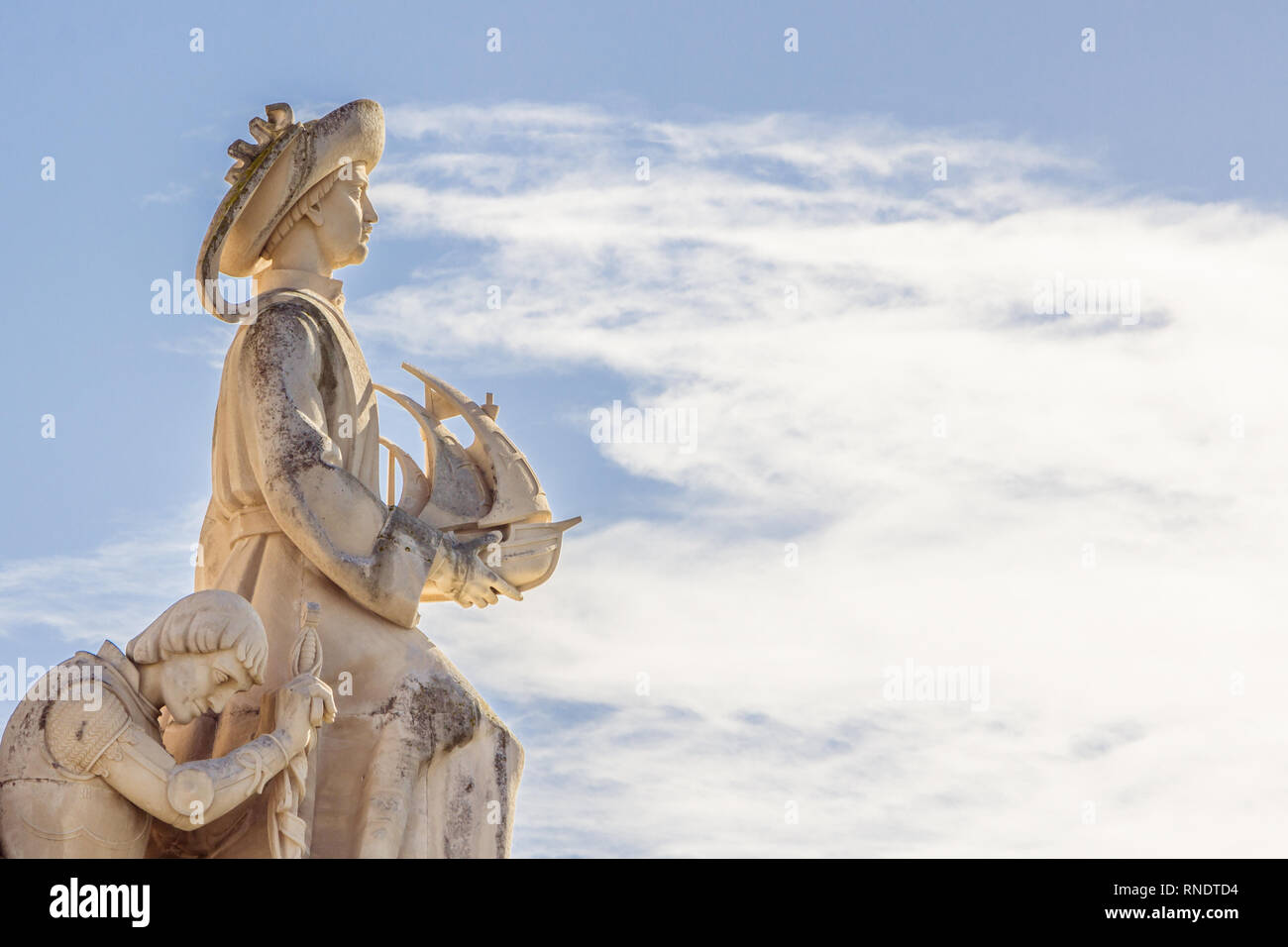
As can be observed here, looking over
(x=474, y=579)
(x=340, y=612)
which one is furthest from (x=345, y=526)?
(x=474, y=579)

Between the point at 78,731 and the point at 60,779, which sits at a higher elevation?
the point at 78,731

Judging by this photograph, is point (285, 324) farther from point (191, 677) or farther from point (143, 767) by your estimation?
point (143, 767)

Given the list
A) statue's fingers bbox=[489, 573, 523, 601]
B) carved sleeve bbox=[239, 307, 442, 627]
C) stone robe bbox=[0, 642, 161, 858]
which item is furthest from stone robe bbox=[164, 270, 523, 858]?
stone robe bbox=[0, 642, 161, 858]

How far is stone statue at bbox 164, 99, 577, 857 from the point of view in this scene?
533 inches

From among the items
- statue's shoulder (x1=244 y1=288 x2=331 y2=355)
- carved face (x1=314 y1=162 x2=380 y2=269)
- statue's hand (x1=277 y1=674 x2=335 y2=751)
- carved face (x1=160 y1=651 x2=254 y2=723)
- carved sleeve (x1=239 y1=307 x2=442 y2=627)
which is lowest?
statue's hand (x1=277 y1=674 x2=335 y2=751)

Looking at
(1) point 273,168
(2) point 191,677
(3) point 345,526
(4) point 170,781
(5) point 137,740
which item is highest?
(1) point 273,168

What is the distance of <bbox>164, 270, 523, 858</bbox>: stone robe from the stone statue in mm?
11

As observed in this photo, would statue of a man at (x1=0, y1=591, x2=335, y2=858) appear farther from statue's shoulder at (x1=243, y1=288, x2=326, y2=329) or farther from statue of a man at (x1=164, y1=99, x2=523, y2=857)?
statue's shoulder at (x1=243, y1=288, x2=326, y2=329)

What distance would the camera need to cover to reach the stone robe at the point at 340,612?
13.5 metres

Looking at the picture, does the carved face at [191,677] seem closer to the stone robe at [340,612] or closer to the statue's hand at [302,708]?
the statue's hand at [302,708]

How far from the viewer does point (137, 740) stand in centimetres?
1258

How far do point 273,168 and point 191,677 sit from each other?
321cm

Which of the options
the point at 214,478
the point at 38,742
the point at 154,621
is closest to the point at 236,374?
the point at 214,478

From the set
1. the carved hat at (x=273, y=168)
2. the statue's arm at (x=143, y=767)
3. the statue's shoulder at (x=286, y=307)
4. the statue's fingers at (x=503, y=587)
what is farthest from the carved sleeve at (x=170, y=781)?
the carved hat at (x=273, y=168)
